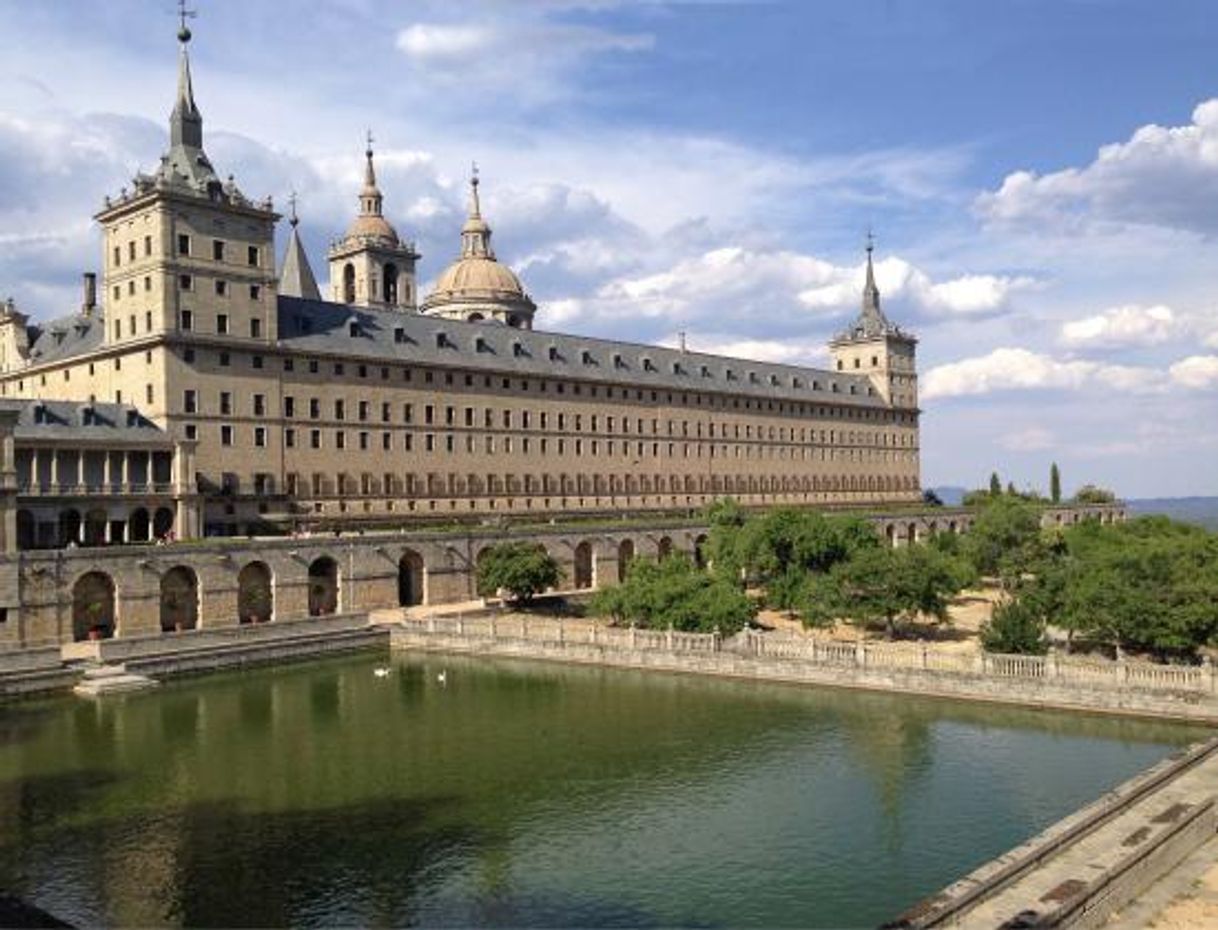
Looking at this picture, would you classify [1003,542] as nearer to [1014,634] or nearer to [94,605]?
[1014,634]

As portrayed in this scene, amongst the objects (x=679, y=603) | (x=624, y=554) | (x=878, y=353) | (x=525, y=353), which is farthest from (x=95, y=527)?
(x=878, y=353)

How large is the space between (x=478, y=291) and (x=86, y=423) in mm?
53195

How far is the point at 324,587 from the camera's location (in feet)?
198

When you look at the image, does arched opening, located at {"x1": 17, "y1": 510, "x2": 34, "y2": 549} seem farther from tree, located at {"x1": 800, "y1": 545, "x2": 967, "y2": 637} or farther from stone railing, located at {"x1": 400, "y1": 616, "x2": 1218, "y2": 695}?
tree, located at {"x1": 800, "y1": 545, "x2": 967, "y2": 637}

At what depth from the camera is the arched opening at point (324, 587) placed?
59.9m

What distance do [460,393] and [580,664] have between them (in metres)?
34.3

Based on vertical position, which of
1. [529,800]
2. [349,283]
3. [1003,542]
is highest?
[349,283]

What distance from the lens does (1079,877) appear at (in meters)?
19.8

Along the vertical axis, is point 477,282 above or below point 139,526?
above

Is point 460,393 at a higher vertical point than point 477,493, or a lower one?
higher

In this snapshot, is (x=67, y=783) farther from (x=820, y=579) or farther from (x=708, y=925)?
(x=820, y=579)

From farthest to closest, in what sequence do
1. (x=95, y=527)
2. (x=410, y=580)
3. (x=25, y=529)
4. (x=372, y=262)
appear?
1. (x=372, y=262)
2. (x=410, y=580)
3. (x=95, y=527)
4. (x=25, y=529)

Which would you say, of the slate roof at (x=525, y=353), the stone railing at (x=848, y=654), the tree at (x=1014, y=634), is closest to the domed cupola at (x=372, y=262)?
the slate roof at (x=525, y=353)

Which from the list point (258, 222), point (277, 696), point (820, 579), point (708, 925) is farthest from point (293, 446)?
point (708, 925)
